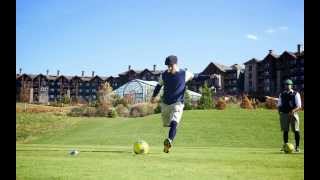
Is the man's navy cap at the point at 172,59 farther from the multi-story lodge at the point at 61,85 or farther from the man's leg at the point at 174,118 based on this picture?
the man's leg at the point at 174,118

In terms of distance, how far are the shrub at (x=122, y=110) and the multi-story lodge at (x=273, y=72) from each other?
1.83 m

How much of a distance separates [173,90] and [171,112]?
316 millimetres

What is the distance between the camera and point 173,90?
Result: 22.7ft

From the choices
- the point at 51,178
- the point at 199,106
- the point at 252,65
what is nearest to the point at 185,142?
the point at 199,106

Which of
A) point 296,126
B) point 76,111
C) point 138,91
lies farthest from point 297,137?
point 76,111

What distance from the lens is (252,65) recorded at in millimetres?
7363

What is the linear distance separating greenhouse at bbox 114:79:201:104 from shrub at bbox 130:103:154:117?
0.23 ft

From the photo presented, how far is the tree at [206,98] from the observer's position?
23.7 ft

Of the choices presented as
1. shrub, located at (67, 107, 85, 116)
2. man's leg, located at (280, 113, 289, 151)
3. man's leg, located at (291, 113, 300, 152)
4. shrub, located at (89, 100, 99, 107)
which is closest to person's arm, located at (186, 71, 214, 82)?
man's leg, located at (280, 113, 289, 151)

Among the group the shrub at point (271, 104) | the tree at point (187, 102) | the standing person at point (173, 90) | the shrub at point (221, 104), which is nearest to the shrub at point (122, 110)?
the standing person at point (173, 90)

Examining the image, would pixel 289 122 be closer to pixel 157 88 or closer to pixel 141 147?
pixel 157 88

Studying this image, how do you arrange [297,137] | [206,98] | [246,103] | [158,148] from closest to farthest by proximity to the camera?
[158,148] < [297,137] < [206,98] < [246,103]
